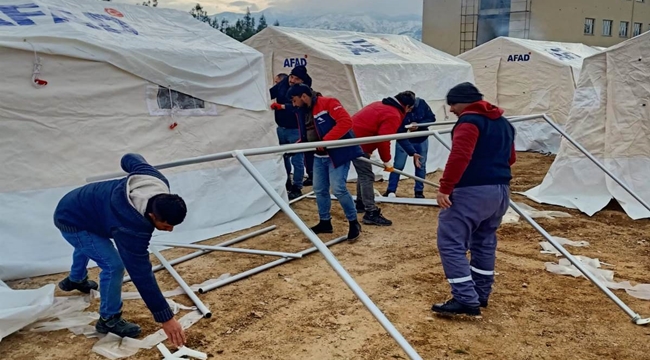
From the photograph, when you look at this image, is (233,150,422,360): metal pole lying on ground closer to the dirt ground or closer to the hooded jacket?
the dirt ground

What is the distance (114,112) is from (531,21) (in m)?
26.9

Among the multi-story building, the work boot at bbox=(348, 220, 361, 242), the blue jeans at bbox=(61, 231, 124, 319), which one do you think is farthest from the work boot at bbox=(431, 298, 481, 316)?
the multi-story building

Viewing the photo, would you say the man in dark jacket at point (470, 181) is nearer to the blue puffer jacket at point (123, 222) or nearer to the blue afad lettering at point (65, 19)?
the blue puffer jacket at point (123, 222)

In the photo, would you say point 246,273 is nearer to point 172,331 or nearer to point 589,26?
point 172,331

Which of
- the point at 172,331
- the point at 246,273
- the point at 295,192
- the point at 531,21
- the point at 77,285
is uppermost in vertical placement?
the point at 531,21

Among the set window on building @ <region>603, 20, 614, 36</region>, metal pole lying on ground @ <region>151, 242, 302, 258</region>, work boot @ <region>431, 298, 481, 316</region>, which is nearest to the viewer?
work boot @ <region>431, 298, 481, 316</region>

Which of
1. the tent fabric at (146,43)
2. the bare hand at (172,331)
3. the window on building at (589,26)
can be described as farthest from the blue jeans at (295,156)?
the window on building at (589,26)

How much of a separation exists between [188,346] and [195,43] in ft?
11.5

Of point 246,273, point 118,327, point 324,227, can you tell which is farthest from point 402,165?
point 118,327

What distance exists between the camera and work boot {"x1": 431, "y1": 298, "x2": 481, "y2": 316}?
3.43m

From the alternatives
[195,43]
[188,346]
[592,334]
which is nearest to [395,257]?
[592,334]

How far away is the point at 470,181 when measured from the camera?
3250 mm

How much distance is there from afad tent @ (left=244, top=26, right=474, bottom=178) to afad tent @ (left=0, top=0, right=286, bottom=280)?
2096mm

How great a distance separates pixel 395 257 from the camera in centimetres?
466
